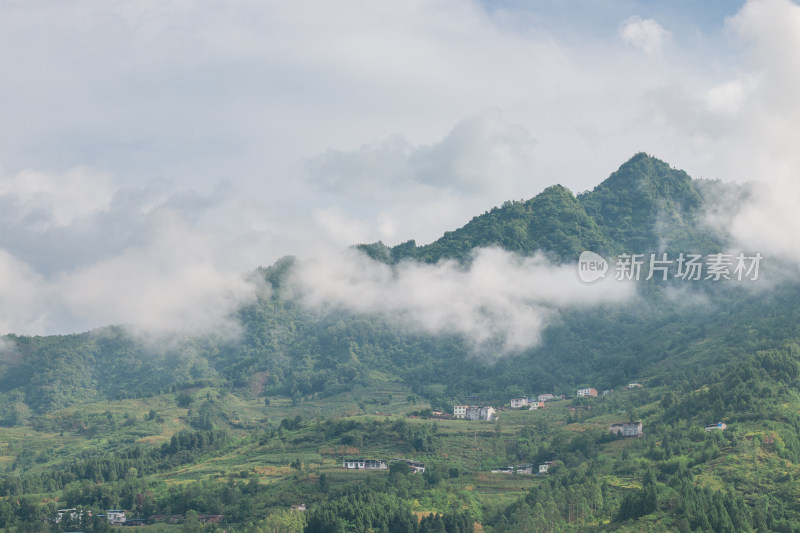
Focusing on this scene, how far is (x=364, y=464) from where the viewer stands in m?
109

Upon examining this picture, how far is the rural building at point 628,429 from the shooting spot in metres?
108

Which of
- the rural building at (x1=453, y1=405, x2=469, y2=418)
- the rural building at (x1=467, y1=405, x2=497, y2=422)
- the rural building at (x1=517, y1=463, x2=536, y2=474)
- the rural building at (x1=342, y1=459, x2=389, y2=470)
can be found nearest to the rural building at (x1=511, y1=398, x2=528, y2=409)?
the rural building at (x1=467, y1=405, x2=497, y2=422)

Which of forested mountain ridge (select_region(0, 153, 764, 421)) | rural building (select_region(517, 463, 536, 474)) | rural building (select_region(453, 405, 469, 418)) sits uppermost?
forested mountain ridge (select_region(0, 153, 764, 421))

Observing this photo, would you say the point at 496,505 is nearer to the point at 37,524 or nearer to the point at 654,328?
the point at 37,524

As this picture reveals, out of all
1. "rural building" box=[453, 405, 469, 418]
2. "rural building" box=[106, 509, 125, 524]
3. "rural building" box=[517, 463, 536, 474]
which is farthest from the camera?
Answer: "rural building" box=[453, 405, 469, 418]

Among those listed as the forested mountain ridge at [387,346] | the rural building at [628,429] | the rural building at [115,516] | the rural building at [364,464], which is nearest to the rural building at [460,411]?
the forested mountain ridge at [387,346]

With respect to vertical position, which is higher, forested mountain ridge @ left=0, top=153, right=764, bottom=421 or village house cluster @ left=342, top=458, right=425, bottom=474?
forested mountain ridge @ left=0, top=153, right=764, bottom=421

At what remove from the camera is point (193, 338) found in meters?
190

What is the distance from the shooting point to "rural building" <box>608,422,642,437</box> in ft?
355

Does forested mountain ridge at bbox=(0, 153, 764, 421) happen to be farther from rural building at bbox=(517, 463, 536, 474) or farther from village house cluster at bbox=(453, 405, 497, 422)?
rural building at bbox=(517, 463, 536, 474)

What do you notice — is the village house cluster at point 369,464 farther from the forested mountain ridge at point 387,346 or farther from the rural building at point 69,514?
the forested mountain ridge at point 387,346

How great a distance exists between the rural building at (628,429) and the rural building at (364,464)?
2648cm

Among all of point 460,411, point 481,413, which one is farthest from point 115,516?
point 460,411

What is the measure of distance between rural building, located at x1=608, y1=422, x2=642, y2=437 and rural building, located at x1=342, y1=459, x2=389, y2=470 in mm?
26485
